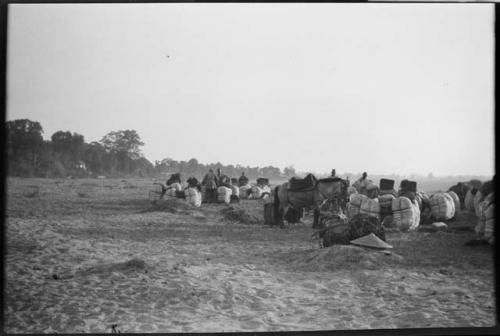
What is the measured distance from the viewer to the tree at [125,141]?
30.2 ft

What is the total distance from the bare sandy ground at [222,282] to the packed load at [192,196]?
578cm

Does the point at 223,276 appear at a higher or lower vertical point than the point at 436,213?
lower

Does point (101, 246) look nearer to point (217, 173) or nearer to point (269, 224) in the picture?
point (269, 224)

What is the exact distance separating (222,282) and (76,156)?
658 cm

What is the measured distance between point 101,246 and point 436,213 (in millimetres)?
9784

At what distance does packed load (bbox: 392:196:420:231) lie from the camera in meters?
10.3

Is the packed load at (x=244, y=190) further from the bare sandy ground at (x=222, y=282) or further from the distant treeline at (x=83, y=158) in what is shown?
the bare sandy ground at (x=222, y=282)

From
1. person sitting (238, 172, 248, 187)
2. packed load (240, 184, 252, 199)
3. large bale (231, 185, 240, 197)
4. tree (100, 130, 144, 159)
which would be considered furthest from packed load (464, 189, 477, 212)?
tree (100, 130, 144, 159)

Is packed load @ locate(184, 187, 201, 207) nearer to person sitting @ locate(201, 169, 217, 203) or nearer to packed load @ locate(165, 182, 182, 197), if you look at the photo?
packed load @ locate(165, 182, 182, 197)

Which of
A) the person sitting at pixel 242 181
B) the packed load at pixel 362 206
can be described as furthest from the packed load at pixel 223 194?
the packed load at pixel 362 206

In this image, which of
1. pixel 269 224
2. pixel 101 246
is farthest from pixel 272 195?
pixel 101 246

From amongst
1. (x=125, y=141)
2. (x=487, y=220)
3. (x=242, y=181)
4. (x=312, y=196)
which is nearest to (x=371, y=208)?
(x=312, y=196)

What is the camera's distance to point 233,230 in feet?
35.7

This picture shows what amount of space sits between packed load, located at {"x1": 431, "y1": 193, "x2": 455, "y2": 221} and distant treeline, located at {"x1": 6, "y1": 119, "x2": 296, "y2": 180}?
4606 mm
